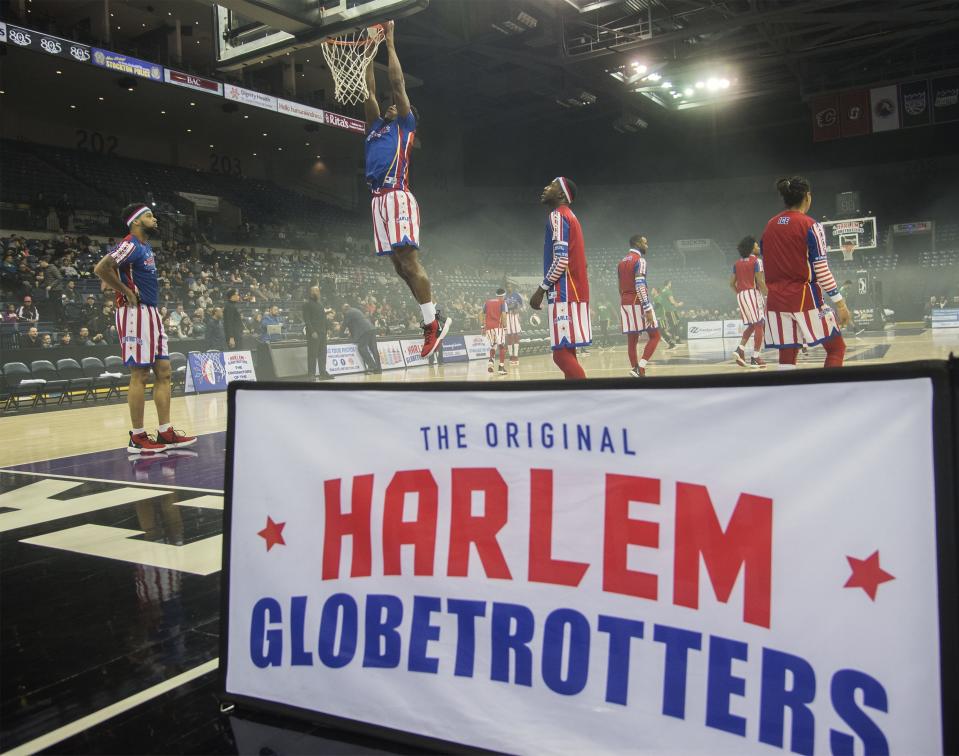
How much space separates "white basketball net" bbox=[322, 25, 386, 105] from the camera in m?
5.59

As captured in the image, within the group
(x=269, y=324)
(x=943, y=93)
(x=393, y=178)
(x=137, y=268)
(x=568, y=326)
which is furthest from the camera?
(x=943, y=93)

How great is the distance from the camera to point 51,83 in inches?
776

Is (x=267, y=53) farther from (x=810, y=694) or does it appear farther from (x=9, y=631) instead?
(x=810, y=694)

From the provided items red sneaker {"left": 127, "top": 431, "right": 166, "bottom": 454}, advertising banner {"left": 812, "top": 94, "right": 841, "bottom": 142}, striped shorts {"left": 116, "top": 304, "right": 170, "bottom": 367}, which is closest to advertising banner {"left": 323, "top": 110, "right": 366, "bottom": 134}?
advertising banner {"left": 812, "top": 94, "right": 841, "bottom": 142}

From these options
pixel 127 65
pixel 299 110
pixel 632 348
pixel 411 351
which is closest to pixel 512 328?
pixel 411 351

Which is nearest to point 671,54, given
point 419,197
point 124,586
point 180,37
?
point 419,197

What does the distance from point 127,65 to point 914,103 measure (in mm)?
21779

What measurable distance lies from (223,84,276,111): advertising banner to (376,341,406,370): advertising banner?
9055 millimetres

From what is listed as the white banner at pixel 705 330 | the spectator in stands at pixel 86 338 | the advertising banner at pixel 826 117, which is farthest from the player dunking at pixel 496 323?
the advertising banner at pixel 826 117

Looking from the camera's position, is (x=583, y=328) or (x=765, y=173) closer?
(x=583, y=328)

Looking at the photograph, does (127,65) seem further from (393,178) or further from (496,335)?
(393,178)

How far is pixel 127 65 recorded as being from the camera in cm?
1767

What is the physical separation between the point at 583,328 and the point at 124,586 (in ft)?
12.7

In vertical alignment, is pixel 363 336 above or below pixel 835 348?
above
